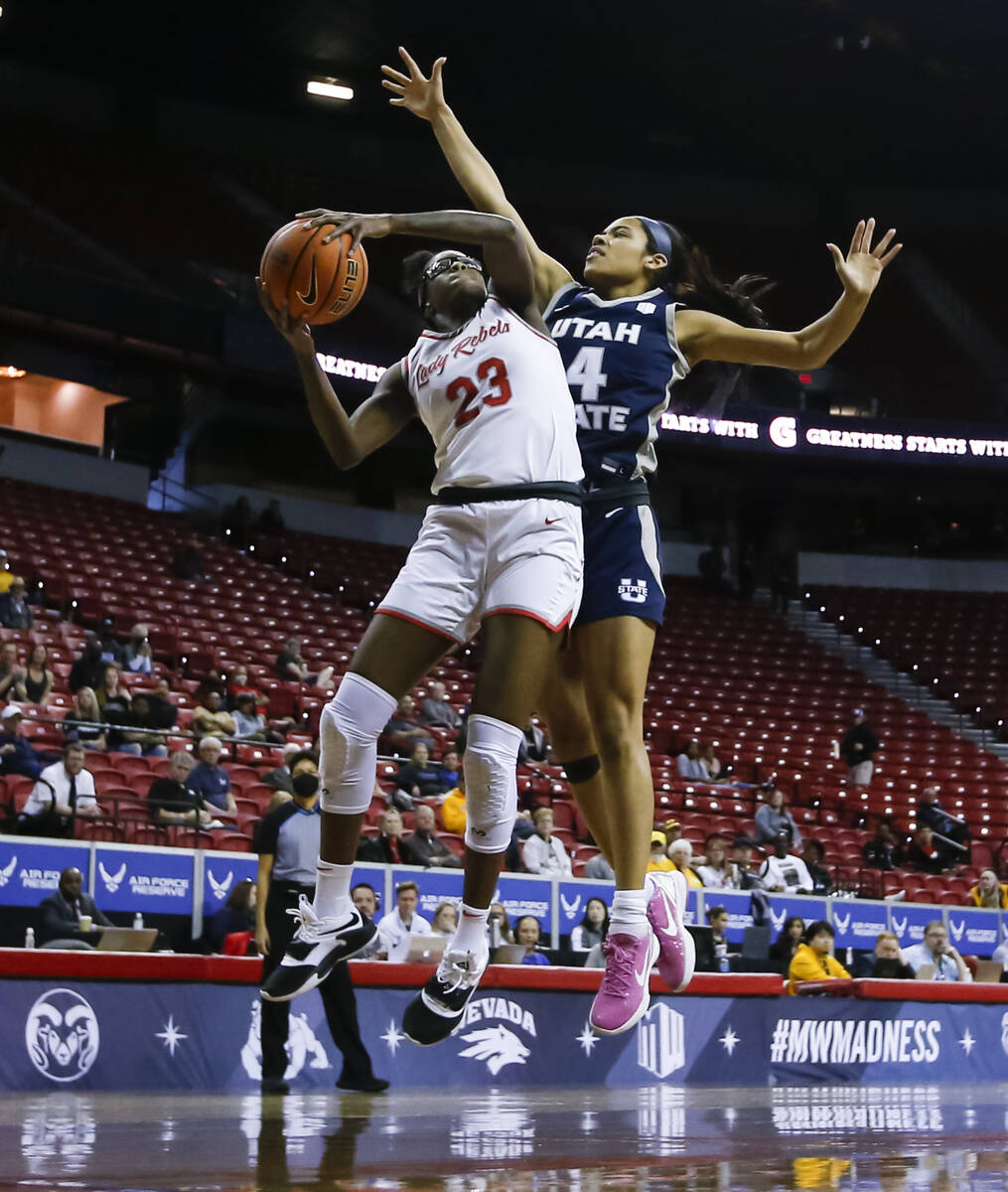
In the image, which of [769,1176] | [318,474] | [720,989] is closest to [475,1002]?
[720,989]

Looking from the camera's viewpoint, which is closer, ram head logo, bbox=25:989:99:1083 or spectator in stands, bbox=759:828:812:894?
ram head logo, bbox=25:989:99:1083

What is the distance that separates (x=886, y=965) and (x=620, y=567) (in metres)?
8.88

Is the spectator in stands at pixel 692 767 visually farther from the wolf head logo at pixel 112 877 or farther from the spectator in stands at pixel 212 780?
the wolf head logo at pixel 112 877

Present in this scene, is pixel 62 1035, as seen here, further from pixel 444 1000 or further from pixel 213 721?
pixel 213 721

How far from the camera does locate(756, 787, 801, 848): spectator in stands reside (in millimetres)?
16422

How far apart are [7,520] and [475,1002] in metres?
12.9

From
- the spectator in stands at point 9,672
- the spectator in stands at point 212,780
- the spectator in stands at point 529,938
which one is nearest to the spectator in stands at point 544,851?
the spectator in stands at point 529,938

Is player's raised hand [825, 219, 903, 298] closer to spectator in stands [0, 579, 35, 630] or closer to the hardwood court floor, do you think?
the hardwood court floor

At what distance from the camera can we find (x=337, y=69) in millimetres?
26750

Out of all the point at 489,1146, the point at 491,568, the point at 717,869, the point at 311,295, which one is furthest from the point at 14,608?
the point at 489,1146

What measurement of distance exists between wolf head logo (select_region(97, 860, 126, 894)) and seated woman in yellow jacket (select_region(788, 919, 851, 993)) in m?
5.03

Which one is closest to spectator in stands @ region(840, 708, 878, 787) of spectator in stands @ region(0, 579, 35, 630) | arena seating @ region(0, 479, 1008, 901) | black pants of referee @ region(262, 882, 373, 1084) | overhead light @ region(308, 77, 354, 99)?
arena seating @ region(0, 479, 1008, 901)

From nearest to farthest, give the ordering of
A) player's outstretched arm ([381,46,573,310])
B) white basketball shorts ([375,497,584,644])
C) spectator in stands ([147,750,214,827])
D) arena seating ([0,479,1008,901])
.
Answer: white basketball shorts ([375,497,584,644]) < player's outstretched arm ([381,46,573,310]) < spectator in stands ([147,750,214,827]) < arena seating ([0,479,1008,901])

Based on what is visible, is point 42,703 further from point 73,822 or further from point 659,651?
point 659,651
